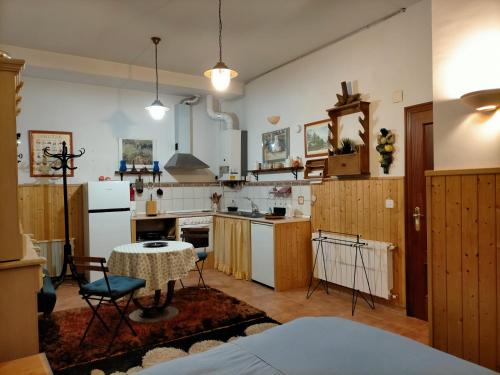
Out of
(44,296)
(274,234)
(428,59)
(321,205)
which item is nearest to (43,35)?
(44,296)

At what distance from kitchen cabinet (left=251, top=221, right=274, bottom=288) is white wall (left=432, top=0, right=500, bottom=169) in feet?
7.61

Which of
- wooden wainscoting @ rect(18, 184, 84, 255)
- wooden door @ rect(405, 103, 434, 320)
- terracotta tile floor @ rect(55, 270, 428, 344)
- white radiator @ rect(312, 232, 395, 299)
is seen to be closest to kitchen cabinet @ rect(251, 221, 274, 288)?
terracotta tile floor @ rect(55, 270, 428, 344)

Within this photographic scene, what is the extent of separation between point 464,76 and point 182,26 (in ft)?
9.22

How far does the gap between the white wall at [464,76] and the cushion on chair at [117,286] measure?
2641mm

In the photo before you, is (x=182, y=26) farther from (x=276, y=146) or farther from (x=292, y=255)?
(x=292, y=255)

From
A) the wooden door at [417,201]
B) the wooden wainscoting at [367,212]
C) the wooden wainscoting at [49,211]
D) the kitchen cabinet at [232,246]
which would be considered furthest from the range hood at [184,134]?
the wooden door at [417,201]

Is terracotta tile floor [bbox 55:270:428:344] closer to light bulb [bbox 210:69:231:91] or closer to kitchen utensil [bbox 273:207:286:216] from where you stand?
kitchen utensil [bbox 273:207:286:216]

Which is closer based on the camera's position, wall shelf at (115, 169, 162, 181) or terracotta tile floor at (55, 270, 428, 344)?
terracotta tile floor at (55, 270, 428, 344)

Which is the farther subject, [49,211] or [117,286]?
[49,211]

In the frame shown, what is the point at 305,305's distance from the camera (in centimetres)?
390

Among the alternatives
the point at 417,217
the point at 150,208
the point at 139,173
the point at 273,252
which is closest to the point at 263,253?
the point at 273,252

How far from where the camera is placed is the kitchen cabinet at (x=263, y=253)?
4422 mm

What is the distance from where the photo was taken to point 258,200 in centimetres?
569

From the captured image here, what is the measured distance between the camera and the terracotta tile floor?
3.33 metres
